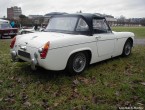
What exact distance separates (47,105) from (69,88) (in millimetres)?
841

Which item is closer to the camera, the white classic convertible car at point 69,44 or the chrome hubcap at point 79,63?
the white classic convertible car at point 69,44

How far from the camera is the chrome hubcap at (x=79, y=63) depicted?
5188mm

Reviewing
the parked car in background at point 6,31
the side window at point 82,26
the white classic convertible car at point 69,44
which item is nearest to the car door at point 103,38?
the white classic convertible car at point 69,44

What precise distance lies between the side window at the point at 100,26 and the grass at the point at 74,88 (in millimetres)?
1055

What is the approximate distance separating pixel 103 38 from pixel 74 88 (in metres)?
2.02

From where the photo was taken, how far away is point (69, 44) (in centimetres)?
479

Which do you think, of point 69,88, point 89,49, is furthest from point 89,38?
point 69,88

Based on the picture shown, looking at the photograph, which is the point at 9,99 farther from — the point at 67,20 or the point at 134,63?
the point at 134,63

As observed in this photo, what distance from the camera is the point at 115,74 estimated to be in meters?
5.33

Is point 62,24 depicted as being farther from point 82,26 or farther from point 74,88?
point 74,88

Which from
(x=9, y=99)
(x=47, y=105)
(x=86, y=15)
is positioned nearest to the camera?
(x=47, y=105)

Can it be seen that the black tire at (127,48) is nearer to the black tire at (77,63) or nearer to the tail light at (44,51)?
the black tire at (77,63)

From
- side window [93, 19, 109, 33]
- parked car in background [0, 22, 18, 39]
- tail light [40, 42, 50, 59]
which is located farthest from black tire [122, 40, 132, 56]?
parked car in background [0, 22, 18, 39]

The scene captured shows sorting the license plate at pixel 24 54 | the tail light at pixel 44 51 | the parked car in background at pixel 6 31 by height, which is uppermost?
the parked car in background at pixel 6 31
